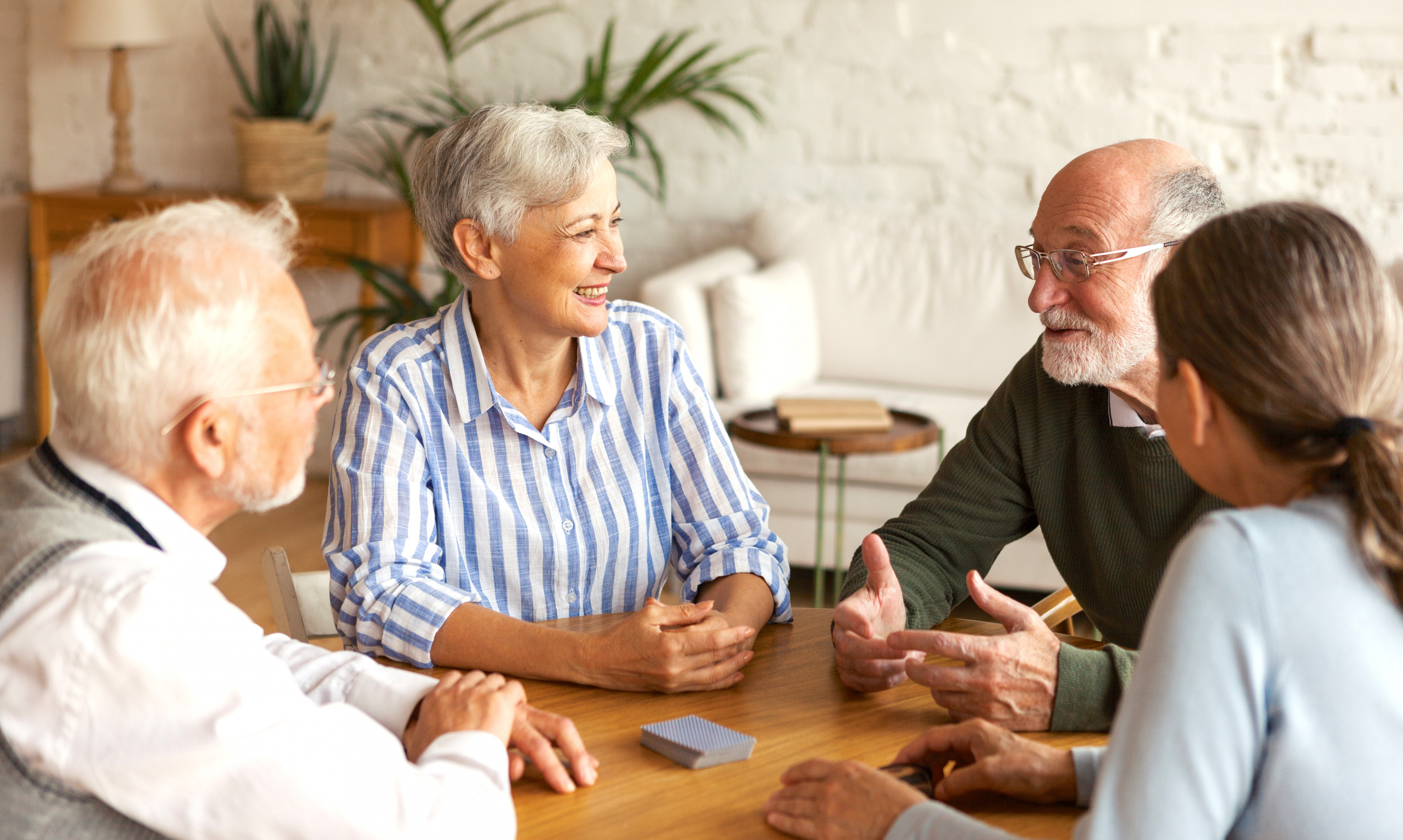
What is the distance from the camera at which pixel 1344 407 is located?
863 millimetres

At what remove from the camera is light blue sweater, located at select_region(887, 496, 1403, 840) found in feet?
2.66

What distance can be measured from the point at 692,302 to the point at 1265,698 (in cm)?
311

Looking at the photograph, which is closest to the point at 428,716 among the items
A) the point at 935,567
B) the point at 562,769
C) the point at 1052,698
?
the point at 562,769

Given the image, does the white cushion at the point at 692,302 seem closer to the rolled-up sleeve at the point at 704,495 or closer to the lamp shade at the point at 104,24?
the rolled-up sleeve at the point at 704,495

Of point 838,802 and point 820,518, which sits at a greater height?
point 838,802

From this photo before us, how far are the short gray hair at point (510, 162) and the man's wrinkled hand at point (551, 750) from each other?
0.85 meters

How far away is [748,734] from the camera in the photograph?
1285mm

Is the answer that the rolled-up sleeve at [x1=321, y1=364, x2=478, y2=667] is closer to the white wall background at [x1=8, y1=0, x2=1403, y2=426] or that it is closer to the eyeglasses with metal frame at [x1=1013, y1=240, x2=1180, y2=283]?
the eyeglasses with metal frame at [x1=1013, y1=240, x2=1180, y2=283]

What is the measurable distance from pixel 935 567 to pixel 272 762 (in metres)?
1.05

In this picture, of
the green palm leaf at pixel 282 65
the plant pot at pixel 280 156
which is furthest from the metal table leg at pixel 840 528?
the green palm leaf at pixel 282 65

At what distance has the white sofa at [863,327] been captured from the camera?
370 cm

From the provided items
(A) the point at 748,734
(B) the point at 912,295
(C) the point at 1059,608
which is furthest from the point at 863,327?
(A) the point at 748,734

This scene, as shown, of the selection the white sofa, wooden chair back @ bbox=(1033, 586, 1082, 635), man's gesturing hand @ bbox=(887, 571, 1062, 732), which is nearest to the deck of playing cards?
man's gesturing hand @ bbox=(887, 571, 1062, 732)

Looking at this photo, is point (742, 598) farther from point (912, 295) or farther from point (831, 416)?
point (912, 295)
